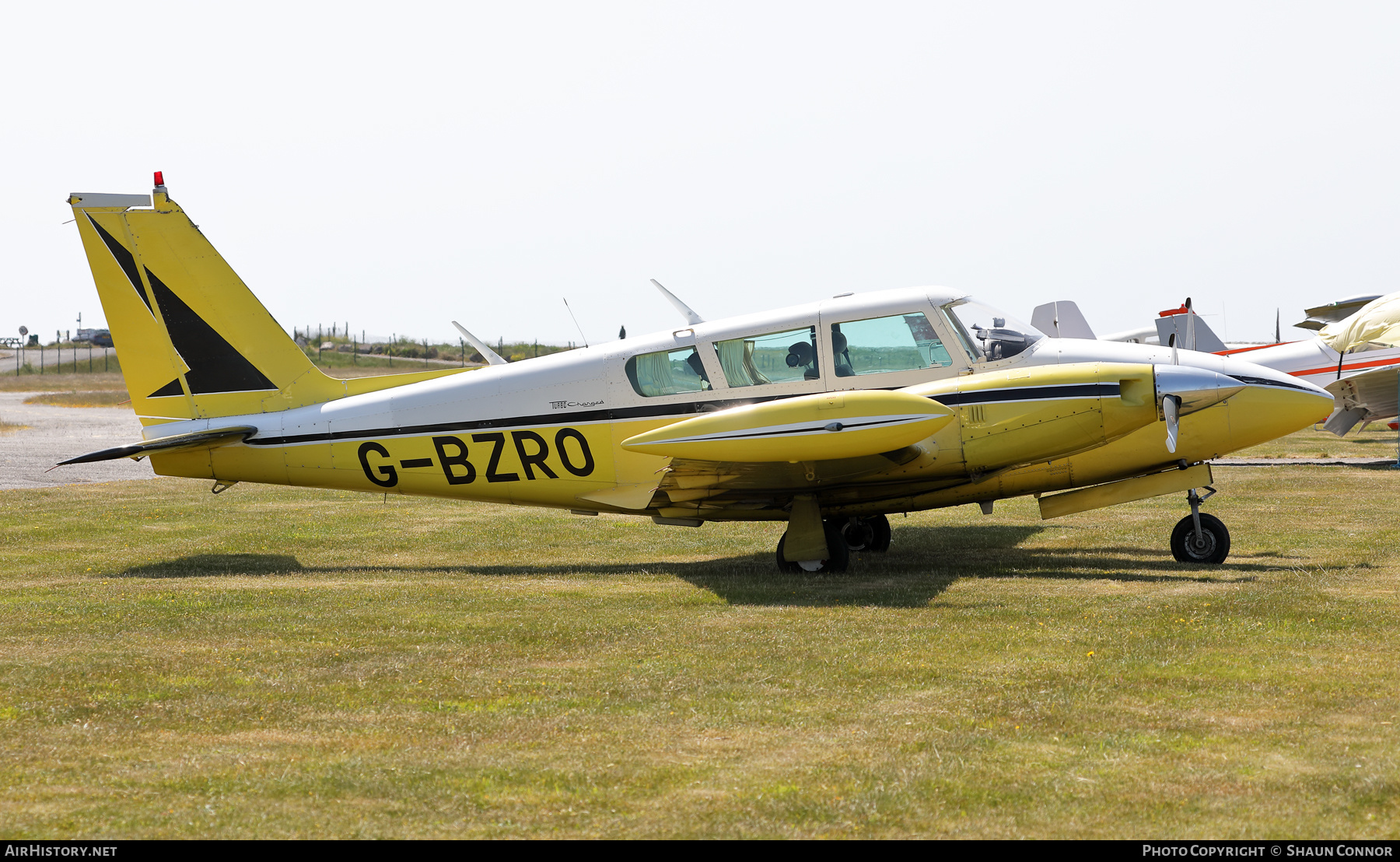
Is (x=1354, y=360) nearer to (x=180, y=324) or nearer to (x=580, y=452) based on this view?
(x=580, y=452)

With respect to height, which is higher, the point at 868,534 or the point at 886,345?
the point at 886,345

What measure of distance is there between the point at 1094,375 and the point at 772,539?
500cm

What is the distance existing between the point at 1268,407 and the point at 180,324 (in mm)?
10896

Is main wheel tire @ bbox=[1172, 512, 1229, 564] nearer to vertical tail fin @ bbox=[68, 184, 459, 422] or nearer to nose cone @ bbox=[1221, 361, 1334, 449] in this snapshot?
nose cone @ bbox=[1221, 361, 1334, 449]

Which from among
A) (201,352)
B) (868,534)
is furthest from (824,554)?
(201,352)

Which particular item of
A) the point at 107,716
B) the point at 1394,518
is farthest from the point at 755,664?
the point at 1394,518

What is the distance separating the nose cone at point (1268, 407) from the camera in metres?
10.8

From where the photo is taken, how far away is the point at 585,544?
13.9 metres

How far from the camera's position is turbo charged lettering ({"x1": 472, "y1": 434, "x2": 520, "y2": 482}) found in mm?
12125

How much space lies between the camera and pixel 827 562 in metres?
11.4

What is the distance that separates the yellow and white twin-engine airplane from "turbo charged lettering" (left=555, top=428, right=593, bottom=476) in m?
0.03

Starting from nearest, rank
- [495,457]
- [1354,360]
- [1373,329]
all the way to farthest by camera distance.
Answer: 1. [495,457]
2. [1373,329]
3. [1354,360]

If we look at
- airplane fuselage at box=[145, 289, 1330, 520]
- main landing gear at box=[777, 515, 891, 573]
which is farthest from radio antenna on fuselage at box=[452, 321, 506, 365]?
main landing gear at box=[777, 515, 891, 573]
